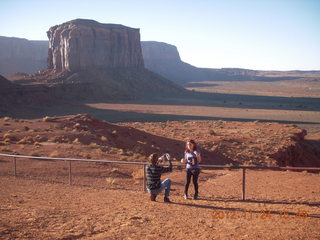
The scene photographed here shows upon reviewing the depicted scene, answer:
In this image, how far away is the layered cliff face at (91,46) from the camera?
344 feet

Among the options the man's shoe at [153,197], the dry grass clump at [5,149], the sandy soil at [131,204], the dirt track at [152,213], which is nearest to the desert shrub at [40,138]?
the sandy soil at [131,204]

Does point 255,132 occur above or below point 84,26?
below

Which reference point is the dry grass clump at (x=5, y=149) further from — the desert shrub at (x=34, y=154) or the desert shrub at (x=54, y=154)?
the desert shrub at (x=54, y=154)

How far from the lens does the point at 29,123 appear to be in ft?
93.1

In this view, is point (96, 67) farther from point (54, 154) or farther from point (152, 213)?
point (152, 213)

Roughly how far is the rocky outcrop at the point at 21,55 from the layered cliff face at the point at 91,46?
3454 cm

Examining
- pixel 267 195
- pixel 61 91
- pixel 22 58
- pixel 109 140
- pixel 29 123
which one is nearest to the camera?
pixel 267 195

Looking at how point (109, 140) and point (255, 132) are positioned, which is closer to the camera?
point (109, 140)

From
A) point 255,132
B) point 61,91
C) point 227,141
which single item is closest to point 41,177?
point 227,141

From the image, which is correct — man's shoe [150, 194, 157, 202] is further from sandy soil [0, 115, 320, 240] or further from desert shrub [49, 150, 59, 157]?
desert shrub [49, 150, 59, 157]

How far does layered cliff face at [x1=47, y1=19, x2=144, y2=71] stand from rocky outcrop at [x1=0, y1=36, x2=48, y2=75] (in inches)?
1360

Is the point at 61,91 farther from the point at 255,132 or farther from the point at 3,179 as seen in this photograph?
the point at 3,179

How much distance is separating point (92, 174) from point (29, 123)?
1678 cm

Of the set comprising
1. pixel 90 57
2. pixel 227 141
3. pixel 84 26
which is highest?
pixel 84 26
